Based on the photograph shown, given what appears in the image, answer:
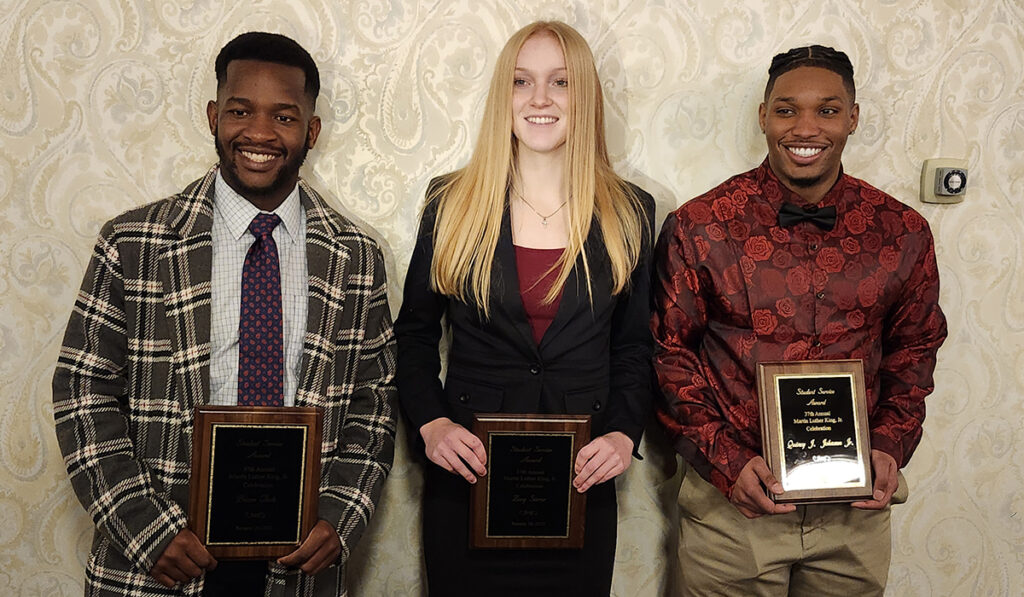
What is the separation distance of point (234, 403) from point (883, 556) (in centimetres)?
154

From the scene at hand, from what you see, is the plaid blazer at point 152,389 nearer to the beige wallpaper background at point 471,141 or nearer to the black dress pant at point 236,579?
the black dress pant at point 236,579

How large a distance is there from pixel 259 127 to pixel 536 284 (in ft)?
2.29

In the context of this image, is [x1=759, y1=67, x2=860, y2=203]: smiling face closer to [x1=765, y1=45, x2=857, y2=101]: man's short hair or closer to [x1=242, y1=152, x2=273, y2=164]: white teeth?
[x1=765, y1=45, x2=857, y2=101]: man's short hair

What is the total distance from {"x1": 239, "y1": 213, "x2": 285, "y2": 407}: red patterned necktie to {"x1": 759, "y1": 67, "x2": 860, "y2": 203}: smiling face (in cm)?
119

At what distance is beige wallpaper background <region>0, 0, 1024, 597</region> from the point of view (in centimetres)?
227

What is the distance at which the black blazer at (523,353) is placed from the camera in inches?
83.8

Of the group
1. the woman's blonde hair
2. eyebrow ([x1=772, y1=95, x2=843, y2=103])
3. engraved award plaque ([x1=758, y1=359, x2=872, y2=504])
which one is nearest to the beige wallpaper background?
the woman's blonde hair

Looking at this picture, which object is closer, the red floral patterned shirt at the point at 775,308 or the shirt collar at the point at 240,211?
the shirt collar at the point at 240,211

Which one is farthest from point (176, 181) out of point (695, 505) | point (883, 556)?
point (883, 556)

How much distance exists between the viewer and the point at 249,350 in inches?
77.3

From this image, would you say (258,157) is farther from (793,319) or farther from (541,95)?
(793,319)

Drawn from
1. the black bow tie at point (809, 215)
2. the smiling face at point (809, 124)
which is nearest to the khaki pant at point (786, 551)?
the black bow tie at point (809, 215)

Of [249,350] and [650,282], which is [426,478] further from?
[650,282]

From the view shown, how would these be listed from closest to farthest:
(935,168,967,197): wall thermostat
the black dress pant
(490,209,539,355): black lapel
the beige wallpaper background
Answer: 1. the black dress pant
2. (490,209,539,355): black lapel
3. the beige wallpaper background
4. (935,168,967,197): wall thermostat
